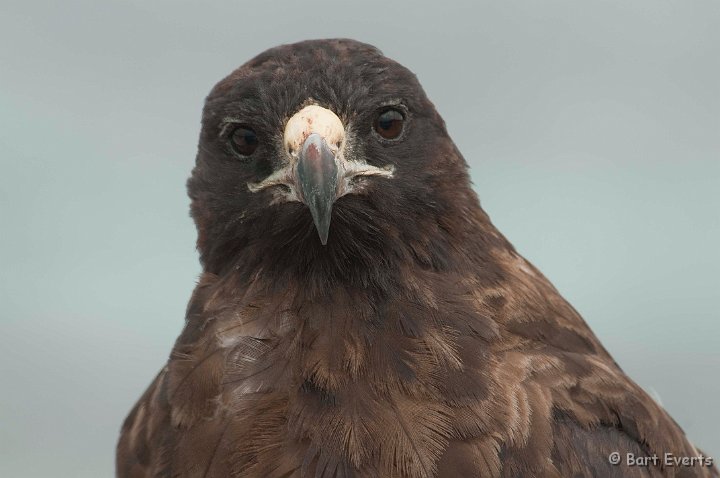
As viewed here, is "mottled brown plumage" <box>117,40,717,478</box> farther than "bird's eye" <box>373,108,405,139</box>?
No

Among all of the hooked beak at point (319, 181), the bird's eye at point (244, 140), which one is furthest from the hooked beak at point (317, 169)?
the bird's eye at point (244, 140)

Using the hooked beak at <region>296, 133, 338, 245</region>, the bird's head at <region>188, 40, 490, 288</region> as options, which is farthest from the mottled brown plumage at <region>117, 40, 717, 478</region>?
the hooked beak at <region>296, 133, 338, 245</region>

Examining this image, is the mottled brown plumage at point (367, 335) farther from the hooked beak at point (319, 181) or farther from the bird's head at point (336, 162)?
the hooked beak at point (319, 181)

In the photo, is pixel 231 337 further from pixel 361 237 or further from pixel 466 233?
pixel 466 233

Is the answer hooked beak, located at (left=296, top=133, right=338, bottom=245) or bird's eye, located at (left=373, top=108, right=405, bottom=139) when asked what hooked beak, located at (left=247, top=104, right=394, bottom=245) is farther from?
bird's eye, located at (left=373, top=108, right=405, bottom=139)

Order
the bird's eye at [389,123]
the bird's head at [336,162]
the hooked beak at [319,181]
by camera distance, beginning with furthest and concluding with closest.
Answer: the bird's eye at [389,123] < the bird's head at [336,162] < the hooked beak at [319,181]

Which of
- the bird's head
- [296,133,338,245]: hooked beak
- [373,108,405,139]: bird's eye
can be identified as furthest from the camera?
[373,108,405,139]: bird's eye

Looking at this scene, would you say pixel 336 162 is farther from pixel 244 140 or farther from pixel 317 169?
pixel 244 140

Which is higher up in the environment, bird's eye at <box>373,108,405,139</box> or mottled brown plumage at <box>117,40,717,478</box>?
bird's eye at <box>373,108,405,139</box>

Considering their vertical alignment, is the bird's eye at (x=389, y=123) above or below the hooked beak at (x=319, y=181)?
above
